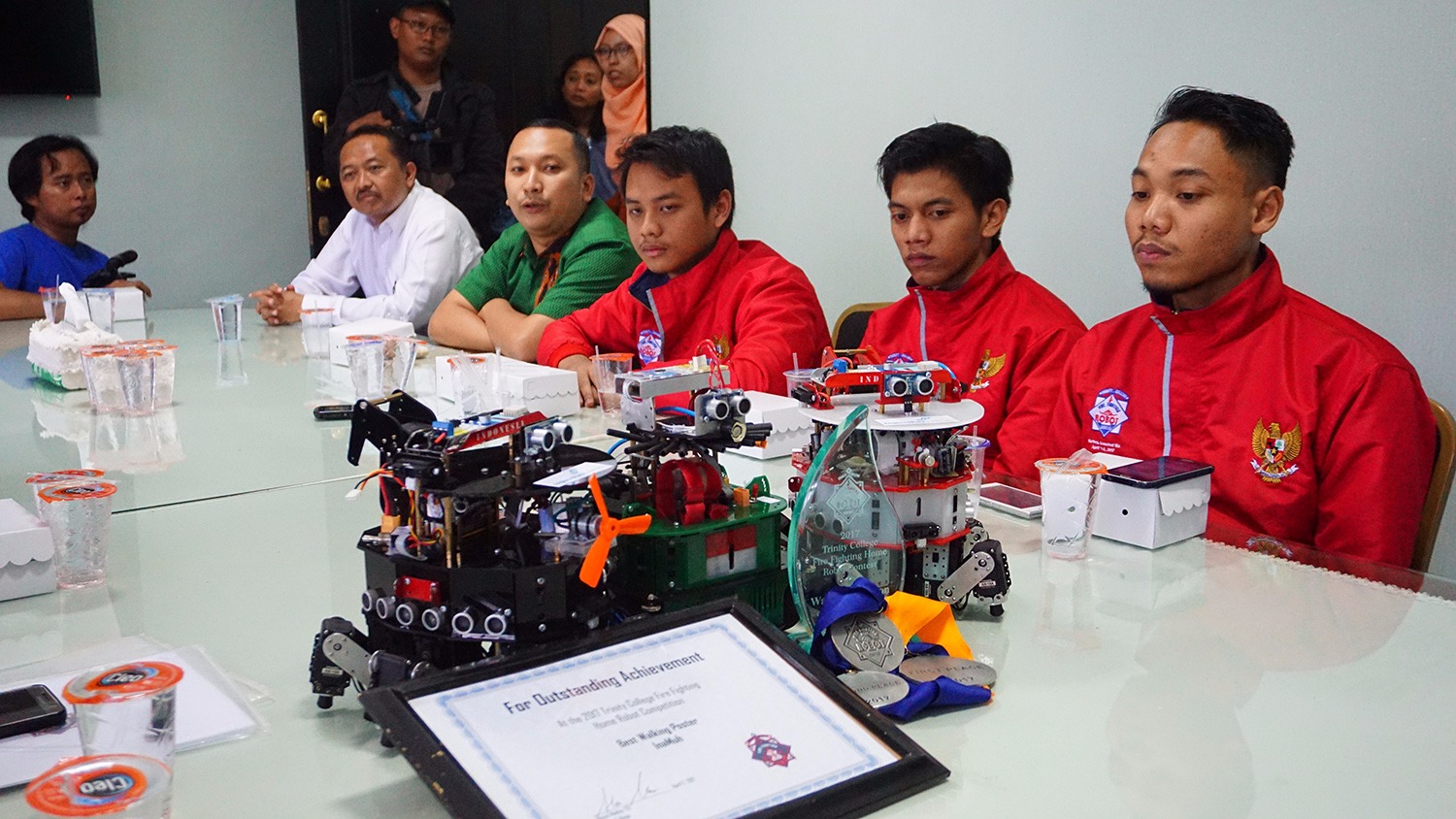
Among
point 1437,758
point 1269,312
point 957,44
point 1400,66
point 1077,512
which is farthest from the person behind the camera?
point 957,44

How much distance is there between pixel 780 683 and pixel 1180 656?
421mm

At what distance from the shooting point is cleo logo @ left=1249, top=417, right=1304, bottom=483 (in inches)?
67.6

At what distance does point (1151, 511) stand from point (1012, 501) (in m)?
0.23

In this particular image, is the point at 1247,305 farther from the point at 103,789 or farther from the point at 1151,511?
the point at 103,789

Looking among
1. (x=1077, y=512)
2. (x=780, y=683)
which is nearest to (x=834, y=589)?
(x=780, y=683)

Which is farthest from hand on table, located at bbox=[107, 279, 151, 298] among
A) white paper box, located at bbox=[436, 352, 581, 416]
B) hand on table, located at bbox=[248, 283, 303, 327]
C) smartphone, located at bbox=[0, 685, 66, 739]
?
smartphone, located at bbox=[0, 685, 66, 739]

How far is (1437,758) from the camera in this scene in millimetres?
885

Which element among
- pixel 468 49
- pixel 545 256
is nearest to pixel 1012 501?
pixel 545 256

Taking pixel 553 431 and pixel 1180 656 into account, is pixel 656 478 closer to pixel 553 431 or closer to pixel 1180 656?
pixel 553 431

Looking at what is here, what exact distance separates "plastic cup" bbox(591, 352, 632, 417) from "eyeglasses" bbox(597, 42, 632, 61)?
8.21 feet

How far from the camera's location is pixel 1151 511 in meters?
1.36

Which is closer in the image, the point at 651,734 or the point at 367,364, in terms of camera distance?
the point at 651,734

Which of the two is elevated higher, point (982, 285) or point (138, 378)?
point (982, 285)

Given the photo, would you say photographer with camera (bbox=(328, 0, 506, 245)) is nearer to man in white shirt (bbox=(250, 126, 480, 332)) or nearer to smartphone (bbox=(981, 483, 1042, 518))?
man in white shirt (bbox=(250, 126, 480, 332))
